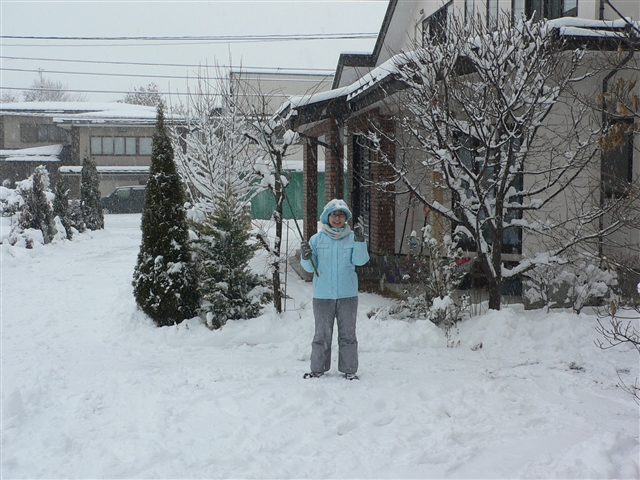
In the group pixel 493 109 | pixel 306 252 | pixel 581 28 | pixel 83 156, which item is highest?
pixel 83 156

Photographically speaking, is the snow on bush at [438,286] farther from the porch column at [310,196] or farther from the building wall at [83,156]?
the building wall at [83,156]

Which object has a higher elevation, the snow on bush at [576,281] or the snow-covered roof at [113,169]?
the snow-covered roof at [113,169]

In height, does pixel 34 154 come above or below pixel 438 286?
above

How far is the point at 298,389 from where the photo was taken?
5.07 metres

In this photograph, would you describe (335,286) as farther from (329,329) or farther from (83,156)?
(83,156)

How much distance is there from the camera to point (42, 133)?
41844mm

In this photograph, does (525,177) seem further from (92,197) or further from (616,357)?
(92,197)

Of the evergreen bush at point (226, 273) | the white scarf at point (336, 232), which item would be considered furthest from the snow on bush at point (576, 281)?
the evergreen bush at point (226, 273)

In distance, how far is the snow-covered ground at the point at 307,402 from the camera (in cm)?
375

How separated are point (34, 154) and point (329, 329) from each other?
40.0 m

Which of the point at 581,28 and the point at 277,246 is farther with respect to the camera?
the point at 277,246

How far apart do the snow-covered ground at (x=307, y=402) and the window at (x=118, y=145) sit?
109ft

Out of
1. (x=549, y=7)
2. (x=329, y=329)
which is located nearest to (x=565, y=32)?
(x=549, y=7)

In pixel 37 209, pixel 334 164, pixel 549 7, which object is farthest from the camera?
pixel 37 209
